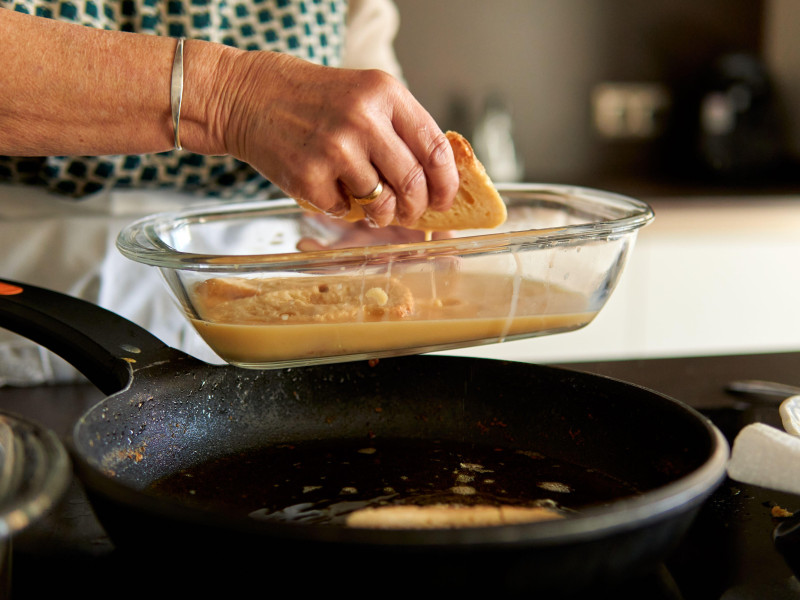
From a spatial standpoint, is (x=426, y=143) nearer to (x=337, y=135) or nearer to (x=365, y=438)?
(x=337, y=135)

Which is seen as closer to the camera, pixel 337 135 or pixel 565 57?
pixel 337 135

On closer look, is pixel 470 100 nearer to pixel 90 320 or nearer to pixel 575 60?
pixel 575 60

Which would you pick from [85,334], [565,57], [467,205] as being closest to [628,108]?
[565,57]

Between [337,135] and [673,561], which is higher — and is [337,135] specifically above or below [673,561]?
above

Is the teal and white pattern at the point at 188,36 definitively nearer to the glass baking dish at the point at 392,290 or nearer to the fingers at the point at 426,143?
the glass baking dish at the point at 392,290

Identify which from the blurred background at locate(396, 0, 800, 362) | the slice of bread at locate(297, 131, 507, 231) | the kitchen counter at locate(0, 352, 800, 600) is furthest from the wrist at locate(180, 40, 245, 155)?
the blurred background at locate(396, 0, 800, 362)

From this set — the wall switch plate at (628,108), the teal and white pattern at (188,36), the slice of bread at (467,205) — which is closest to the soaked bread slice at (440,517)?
the slice of bread at (467,205)

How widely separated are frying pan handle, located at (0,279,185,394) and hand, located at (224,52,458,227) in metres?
0.17

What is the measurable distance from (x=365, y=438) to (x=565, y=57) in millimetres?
1976

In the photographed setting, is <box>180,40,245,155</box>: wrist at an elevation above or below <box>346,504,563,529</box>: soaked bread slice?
above

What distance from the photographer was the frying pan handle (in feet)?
1.93

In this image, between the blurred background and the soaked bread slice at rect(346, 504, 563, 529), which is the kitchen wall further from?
the soaked bread slice at rect(346, 504, 563, 529)

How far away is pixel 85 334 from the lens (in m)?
0.60

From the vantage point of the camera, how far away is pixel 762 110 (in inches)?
88.6
